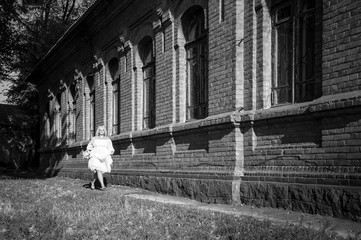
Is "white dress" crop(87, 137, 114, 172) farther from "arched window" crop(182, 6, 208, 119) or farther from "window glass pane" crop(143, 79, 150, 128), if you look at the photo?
"arched window" crop(182, 6, 208, 119)

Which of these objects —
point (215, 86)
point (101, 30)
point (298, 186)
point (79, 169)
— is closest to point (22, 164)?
point (79, 169)

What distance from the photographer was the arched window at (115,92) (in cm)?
1523

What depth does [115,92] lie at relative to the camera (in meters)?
15.6

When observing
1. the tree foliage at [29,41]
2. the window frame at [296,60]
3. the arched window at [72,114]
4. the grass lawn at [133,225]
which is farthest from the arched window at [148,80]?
the tree foliage at [29,41]

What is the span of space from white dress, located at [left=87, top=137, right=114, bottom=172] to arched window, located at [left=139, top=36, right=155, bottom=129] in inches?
54.1

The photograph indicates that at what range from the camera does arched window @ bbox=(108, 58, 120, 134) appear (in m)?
15.2

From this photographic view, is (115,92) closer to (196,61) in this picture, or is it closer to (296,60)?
(196,61)

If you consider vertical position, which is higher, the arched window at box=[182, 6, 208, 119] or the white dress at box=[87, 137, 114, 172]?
the arched window at box=[182, 6, 208, 119]

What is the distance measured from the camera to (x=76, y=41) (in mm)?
18734

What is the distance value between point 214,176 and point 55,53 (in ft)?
47.5

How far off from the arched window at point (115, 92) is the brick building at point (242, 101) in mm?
400

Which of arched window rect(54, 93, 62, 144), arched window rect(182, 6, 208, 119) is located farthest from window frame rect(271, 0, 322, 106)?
arched window rect(54, 93, 62, 144)

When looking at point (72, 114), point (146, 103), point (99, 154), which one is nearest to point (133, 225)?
point (99, 154)

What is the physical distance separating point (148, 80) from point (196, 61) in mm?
2976
